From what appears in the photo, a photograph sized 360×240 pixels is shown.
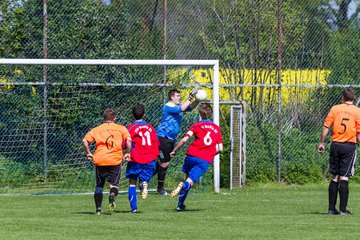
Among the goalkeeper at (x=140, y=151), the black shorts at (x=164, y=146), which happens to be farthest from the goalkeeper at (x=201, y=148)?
the black shorts at (x=164, y=146)

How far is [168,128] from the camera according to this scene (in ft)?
57.3

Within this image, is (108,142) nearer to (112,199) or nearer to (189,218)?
(112,199)

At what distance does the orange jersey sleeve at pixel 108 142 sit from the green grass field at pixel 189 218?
2.55 feet

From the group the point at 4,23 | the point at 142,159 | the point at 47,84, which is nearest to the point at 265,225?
the point at 142,159

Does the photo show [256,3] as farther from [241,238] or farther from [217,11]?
[241,238]

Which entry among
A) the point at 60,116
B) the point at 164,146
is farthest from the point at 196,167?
the point at 60,116

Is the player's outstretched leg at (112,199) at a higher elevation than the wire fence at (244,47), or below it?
below

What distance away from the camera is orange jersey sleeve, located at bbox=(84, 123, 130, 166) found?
13.7 meters

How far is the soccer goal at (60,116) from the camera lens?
18.4 metres

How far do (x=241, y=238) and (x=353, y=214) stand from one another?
3.57 m

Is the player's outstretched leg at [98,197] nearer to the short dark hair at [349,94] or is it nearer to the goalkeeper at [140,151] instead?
the goalkeeper at [140,151]

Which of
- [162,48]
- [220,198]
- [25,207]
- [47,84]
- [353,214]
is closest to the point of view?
[353,214]

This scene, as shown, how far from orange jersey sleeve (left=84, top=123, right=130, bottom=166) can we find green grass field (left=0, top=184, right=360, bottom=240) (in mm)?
776

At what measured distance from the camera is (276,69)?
20641 mm
